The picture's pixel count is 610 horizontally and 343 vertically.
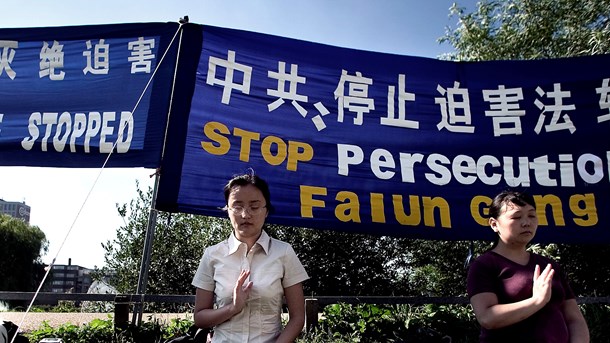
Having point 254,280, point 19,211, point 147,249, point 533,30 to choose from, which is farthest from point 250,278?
point 19,211

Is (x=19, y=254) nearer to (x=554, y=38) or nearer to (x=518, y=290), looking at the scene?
(x=554, y=38)

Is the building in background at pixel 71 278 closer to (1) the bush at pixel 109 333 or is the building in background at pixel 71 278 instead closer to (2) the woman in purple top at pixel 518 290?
(1) the bush at pixel 109 333

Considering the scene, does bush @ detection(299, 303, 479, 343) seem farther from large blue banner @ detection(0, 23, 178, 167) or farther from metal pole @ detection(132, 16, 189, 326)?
large blue banner @ detection(0, 23, 178, 167)

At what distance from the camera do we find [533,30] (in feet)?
29.3

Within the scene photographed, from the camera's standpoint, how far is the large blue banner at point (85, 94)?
14.0 ft

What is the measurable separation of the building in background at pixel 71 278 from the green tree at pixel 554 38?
307 inches

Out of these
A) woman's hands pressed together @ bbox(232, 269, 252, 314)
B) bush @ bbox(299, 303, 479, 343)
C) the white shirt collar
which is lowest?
bush @ bbox(299, 303, 479, 343)

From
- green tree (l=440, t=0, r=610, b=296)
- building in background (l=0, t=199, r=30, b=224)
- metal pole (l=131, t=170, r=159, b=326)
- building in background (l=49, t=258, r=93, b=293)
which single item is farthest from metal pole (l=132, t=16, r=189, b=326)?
building in background (l=0, t=199, r=30, b=224)

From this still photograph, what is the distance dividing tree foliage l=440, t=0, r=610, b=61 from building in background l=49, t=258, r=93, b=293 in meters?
7.79

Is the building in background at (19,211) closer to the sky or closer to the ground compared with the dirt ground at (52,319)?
closer to the sky

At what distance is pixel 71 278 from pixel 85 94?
68052 mm

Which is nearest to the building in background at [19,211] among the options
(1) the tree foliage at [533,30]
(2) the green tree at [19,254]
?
(2) the green tree at [19,254]

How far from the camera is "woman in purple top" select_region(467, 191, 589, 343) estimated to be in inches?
83.5

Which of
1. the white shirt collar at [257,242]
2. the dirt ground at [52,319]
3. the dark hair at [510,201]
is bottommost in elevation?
the dirt ground at [52,319]
